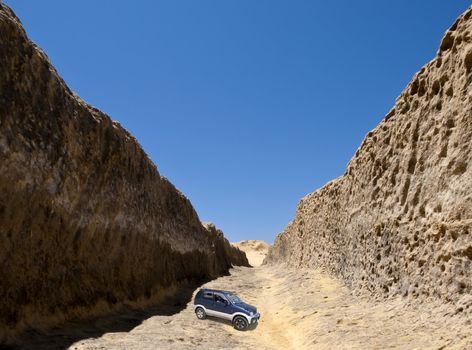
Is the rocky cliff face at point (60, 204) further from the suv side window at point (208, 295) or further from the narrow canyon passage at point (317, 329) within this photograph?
the suv side window at point (208, 295)

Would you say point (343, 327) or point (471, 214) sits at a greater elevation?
point (471, 214)

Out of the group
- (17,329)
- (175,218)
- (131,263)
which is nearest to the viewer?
(17,329)

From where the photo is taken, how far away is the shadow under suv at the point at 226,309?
51.7 ft

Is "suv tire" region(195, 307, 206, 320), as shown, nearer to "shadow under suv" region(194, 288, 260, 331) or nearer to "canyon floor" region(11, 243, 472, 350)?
"shadow under suv" region(194, 288, 260, 331)

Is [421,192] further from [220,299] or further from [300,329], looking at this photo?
[220,299]

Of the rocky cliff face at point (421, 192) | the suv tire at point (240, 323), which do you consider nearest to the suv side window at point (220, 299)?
the suv tire at point (240, 323)

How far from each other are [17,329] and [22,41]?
8199mm

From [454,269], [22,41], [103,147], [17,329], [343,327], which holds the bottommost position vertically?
[343,327]

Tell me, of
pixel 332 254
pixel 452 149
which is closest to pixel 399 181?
pixel 452 149

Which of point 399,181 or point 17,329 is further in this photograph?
point 399,181

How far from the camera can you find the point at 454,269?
11102 mm

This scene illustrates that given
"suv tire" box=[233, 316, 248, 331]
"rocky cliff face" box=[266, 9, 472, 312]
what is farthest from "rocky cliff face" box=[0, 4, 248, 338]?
"rocky cliff face" box=[266, 9, 472, 312]

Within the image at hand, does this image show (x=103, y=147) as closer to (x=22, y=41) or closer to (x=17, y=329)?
(x=22, y=41)

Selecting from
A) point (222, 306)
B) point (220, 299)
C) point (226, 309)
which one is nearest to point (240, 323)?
point (226, 309)
